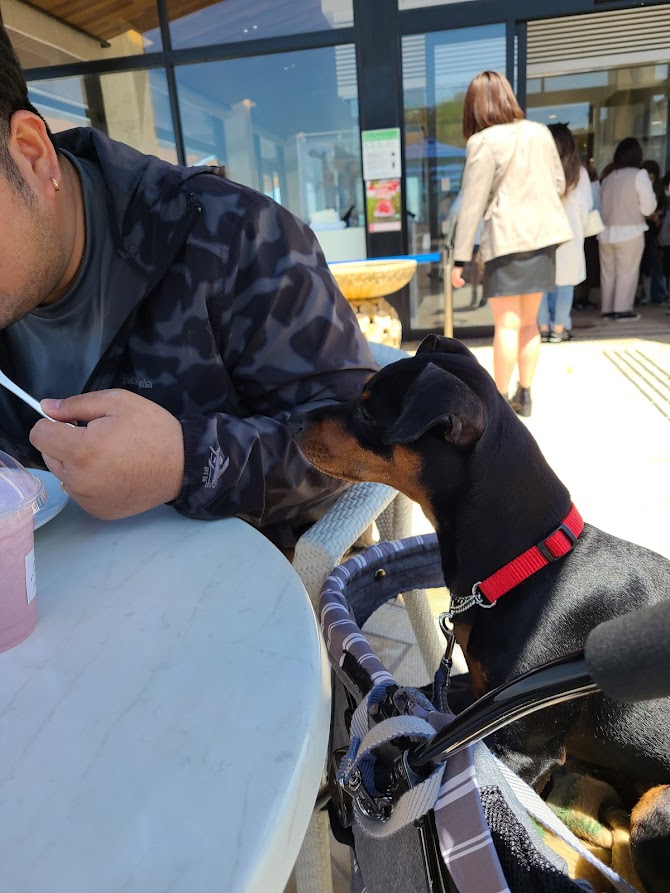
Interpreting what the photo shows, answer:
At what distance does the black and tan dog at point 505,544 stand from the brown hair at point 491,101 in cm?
300

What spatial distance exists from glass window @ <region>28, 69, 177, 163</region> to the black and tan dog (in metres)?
5.77

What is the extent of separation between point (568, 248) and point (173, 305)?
576 centimetres

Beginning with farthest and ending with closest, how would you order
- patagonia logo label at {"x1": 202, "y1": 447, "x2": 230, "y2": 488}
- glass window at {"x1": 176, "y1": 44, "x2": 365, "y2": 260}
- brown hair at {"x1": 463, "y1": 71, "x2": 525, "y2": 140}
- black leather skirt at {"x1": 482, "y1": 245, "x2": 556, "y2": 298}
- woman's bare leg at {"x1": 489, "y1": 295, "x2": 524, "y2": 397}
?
glass window at {"x1": 176, "y1": 44, "x2": 365, "y2": 260} < woman's bare leg at {"x1": 489, "y1": 295, "x2": 524, "y2": 397} < black leather skirt at {"x1": 482, "y1": 245, "x2": 556, "y2": 298} < brown hair at {"x1": 463, "y1": 71, "x2": 525, "y2": 140} < patagonia logo label at {"x1": 202, "y1": 447, "x2": 230, "y2": 488}

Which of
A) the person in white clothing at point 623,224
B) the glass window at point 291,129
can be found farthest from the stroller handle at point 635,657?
the person in white clothing at point 623,224

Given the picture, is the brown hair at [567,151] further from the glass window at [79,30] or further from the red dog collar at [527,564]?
the red dog collar at [527,564]

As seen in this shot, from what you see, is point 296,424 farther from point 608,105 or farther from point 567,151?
point 608,105

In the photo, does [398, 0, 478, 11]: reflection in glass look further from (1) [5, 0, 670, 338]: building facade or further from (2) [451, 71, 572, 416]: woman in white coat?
(2) [451, 71, 572, 416]: woman in white coat

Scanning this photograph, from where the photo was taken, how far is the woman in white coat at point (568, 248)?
563 cm

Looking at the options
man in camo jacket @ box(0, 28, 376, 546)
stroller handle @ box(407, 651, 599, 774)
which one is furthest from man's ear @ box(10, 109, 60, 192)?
stroller handle @ box(407, 651, 599, 774)

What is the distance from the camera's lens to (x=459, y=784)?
62 cm

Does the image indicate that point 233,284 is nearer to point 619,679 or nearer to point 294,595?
point 294,595

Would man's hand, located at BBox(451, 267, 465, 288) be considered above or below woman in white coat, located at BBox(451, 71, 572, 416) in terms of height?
below

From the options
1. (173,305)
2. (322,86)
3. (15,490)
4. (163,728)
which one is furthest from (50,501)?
→ (322,86)

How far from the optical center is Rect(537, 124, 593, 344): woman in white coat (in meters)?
5.63
